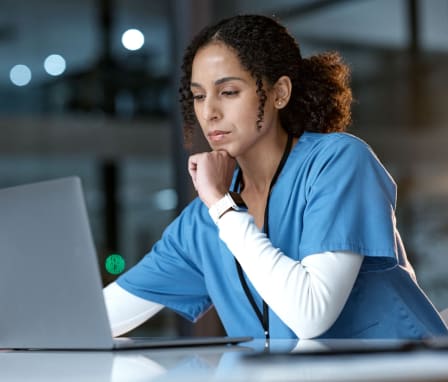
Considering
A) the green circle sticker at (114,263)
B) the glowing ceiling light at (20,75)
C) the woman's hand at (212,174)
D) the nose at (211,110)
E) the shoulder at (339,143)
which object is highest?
the glowing ceiling light at (20,75)

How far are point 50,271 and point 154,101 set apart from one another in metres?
3.08

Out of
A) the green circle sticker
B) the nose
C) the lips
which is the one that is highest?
the nose

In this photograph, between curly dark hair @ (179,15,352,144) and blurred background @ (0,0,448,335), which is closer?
curly dark hair @ (179,15,352,144)

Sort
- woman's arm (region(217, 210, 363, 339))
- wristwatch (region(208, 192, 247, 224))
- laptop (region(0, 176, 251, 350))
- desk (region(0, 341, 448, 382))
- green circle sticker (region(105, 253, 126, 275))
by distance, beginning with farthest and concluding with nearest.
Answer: green circle sticker (region(105, 253, 126, 275)), wristwatch (region(208, 192, 247, 224)), woman's arm (region(217, 210, 363, 339)), laptop (region(0, 176, 251, 350)), desk (region(0, 341, 448, 382))

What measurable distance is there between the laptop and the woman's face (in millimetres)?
554

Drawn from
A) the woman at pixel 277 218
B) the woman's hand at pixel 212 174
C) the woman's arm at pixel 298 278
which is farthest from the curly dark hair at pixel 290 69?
the woman's arm at pixel 298 278

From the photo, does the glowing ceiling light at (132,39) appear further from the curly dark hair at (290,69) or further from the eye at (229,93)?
the eye at (229,93)

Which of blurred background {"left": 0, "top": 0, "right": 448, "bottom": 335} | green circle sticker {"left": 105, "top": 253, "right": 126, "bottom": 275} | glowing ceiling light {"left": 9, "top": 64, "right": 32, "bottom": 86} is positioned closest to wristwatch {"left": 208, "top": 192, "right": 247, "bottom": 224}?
blurred background {"left": 0, "top": 0, "right": 448, "bottom": 335}

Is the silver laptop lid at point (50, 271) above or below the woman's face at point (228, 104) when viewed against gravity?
below

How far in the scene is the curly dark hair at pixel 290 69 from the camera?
182 centimetres

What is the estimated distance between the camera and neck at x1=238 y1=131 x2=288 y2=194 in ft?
6.01

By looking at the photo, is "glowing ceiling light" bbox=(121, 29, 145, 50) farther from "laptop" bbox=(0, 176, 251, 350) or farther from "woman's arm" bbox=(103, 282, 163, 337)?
"laptop" bbox=(0, 176, 251, 350)

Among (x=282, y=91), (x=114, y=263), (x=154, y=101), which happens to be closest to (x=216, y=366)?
(x=282, y=91)

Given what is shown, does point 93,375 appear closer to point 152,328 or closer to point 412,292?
point 412,292
